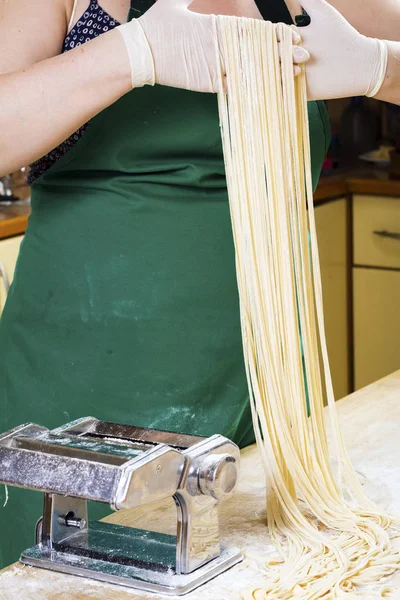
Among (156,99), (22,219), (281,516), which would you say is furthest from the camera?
(22,219)

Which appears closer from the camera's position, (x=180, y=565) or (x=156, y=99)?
(x=180, y=565)

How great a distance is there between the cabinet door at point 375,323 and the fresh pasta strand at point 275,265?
7.14ft

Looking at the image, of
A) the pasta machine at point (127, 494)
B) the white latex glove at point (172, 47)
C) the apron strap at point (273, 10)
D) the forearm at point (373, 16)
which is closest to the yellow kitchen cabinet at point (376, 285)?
the forearm at point (373, 16)

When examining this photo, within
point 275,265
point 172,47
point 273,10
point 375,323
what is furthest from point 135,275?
point 375,323

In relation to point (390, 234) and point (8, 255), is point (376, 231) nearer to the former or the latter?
point (390, 234)

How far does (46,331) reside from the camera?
1.54 m

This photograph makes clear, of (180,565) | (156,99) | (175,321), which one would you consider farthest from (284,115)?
(180,565)

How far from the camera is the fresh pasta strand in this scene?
1.30 metres

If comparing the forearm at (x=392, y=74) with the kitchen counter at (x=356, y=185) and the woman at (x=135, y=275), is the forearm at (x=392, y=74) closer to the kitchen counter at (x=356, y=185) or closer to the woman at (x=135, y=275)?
the woman at (x=135, y=275)

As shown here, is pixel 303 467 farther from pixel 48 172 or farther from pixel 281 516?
pixel 48 172

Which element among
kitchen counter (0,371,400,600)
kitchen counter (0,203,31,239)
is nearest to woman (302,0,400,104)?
kitchen counter (0,371,400,600)

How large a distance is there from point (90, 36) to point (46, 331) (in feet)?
1.51

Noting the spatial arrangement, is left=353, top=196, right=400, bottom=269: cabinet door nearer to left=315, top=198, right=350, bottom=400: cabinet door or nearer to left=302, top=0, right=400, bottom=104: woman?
left=315, top=198, right=350, bottom=400: cabinet door

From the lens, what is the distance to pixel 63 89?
129 centimetres
